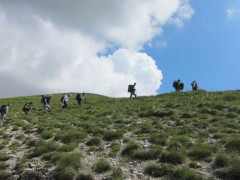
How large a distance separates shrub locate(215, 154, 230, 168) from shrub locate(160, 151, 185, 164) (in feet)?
4.47

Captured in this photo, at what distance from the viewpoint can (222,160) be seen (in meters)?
9.48

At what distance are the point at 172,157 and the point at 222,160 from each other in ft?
6.61

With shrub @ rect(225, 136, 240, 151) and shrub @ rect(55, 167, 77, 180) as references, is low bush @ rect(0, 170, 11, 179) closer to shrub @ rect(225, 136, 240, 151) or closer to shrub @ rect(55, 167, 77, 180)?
shrub @ rect(55, 167, 77, 180)

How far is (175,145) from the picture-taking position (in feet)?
38.3

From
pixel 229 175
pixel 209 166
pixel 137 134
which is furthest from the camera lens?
pixel 137 134

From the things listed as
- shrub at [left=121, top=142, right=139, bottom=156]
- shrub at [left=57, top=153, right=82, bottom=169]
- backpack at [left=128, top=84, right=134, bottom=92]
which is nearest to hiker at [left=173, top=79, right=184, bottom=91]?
backpack at [left=128, top=84, right=134, bottom=92]

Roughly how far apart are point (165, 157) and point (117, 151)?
8.91 ft

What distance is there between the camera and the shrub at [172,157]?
1005 cm

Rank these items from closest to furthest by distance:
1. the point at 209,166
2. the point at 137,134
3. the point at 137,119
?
the point at 209,166
the point at 137,134
the point at 137,119

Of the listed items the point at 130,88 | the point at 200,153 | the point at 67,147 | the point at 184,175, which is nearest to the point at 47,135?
the point at 67,147

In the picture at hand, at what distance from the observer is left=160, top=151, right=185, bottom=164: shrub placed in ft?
33.0

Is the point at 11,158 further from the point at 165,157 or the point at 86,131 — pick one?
the point at 165,157

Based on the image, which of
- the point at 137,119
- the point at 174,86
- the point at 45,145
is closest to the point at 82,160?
the point at 45,145

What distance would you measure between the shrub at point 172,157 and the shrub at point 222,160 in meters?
1.36
